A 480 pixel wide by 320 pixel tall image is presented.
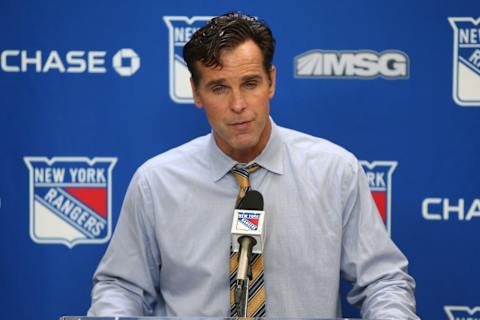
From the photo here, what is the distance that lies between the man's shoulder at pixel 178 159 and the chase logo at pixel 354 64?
1.31ft

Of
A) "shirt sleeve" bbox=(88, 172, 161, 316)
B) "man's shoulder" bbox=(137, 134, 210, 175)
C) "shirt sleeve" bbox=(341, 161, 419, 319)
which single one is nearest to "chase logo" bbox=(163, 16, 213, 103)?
"man's shoulder" bbox=(137, 134, 210, 175)

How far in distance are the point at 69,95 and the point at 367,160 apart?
3.15 feet

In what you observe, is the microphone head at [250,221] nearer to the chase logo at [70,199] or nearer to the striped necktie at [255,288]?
the striped necktie at [255,288]

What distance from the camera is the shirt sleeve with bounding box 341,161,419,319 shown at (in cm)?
192

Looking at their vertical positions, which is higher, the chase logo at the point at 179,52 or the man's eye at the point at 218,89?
the chase logo at the point at 179,52

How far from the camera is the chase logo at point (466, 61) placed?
2254 mm

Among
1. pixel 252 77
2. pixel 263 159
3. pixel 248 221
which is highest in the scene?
pixel 252 77

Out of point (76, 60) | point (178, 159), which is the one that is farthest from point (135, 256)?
point (76, 60)

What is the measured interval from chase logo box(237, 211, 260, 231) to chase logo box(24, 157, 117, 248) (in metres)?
0.83

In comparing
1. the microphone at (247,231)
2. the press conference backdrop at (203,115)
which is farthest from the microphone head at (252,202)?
the press conference backdrop at (203,115)

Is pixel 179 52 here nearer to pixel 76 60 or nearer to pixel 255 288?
pixel 76 60

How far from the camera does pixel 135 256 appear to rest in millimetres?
2105

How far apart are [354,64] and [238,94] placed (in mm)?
547

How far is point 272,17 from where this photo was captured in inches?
90.2
